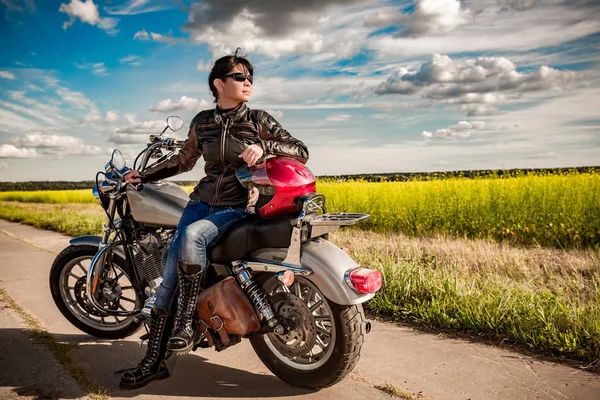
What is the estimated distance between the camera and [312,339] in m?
3.24

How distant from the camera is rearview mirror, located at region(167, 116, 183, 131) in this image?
4023mm

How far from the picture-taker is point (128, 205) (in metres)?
4.22

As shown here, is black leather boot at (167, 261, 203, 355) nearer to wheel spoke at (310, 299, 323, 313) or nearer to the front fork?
wheel spoke at (310, 299, 323, 313)

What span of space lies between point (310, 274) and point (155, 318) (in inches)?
45.0

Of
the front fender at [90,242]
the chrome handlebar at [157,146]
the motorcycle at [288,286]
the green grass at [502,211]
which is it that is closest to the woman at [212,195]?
the motorcycle at [288,286]

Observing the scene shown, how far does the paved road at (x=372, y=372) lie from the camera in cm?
327

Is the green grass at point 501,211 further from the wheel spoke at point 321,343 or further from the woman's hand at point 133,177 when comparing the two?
the woman's hand at point 133,177

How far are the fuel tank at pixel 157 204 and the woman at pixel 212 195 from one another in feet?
1.00

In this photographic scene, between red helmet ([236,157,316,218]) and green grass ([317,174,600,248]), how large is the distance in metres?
7.26

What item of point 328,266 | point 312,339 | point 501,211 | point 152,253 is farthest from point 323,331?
point 501,211

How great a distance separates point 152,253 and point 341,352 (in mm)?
1739

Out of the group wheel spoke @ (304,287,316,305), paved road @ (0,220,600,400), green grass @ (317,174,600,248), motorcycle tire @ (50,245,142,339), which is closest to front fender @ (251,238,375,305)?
wheel spoke @ (304,287,316,305)

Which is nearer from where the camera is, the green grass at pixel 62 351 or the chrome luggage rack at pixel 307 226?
the chrome luggage rack at pixel 307 226

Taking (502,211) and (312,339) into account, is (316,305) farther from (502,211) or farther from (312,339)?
(502,211)
